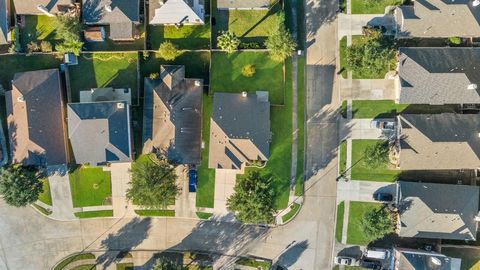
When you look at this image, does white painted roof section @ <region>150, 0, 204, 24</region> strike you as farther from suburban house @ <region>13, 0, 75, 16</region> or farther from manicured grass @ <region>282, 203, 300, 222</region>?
manicured grass @ <region>282, 203, 300, 222</region>

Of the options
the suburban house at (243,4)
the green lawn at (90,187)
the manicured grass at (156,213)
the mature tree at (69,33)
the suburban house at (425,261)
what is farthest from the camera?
the manicured grass at (156,213)

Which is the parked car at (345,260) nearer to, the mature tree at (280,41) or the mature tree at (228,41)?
the mature tree at (280,41)

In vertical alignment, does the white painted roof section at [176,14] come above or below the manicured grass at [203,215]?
above

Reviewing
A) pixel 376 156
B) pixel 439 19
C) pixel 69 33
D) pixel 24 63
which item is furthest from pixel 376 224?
pixel 24 63

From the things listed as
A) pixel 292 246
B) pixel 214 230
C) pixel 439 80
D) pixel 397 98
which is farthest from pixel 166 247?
pixel 439 80

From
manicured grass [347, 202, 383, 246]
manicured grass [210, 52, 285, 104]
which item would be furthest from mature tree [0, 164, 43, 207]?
manicured grass [347, 202, 383, 246]

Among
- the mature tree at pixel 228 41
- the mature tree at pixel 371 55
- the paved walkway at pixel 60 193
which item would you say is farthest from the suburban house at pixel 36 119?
the mature tree at pixel 371 55
